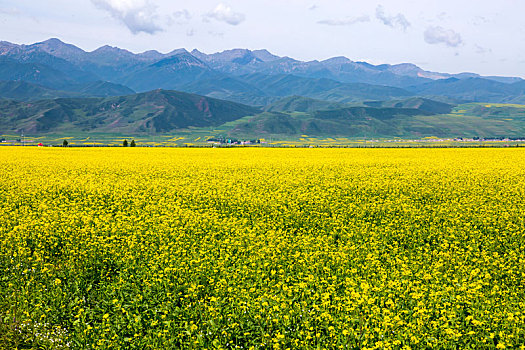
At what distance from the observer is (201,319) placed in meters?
8.88

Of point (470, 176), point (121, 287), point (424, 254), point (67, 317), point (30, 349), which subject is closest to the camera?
point (30, 349)

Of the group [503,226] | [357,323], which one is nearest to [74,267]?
[357,323]

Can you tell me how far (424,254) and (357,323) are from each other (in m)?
5.39

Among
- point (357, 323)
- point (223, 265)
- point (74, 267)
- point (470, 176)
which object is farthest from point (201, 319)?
point (470, 176)

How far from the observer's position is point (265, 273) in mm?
11156

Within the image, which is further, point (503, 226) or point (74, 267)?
point (503, 226)

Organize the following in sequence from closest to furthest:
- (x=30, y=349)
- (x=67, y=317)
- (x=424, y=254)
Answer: (x=30, y=349) → (x=67, y=317) → (x=424, y=254)

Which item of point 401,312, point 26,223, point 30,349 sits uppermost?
point 26,223

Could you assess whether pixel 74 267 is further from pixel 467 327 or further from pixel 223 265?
pixel 467 327

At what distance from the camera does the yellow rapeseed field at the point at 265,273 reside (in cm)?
839

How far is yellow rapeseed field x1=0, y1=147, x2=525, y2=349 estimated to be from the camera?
8.39 meters

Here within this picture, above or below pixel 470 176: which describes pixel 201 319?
below

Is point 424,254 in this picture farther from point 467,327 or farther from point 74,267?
point 74,267

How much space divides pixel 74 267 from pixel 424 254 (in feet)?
37.0
